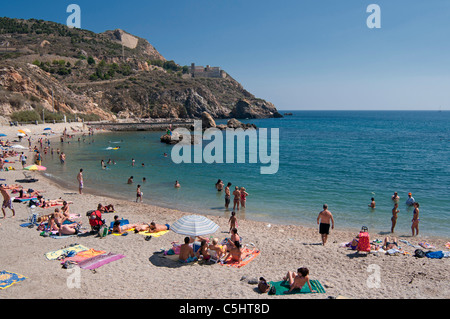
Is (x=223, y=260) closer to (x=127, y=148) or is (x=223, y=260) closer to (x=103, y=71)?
(x=127, y=148)

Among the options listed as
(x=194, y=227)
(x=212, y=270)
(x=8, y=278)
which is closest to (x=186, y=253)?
(x=194, y=227)

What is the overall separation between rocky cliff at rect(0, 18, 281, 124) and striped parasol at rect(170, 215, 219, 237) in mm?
47868

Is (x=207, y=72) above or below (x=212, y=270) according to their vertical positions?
above

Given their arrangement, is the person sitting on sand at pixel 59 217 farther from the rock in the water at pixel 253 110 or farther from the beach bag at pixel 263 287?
the rock in the water at pixel 253 110

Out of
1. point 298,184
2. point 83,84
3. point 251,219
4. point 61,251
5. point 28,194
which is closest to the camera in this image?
point 61,251

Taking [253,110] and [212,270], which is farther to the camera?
[253,110]

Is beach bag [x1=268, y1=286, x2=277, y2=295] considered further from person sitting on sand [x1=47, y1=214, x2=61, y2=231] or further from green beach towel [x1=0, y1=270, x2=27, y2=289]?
person sitting on sand [x1=47, y1=214, x2=61, y2=231]

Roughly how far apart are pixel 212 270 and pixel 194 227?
1.25 m

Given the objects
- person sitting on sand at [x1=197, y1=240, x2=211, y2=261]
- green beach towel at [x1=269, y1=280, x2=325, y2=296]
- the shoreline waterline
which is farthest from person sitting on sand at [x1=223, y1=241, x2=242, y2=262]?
the shoreline waterline

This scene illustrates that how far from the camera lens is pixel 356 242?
9.81m

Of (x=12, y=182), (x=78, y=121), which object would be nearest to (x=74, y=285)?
(x=12, y=182)

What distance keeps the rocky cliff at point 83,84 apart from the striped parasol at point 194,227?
4787 centimetres

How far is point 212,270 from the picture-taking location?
27.6 feet

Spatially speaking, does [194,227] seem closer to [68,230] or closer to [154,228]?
[154,228]
